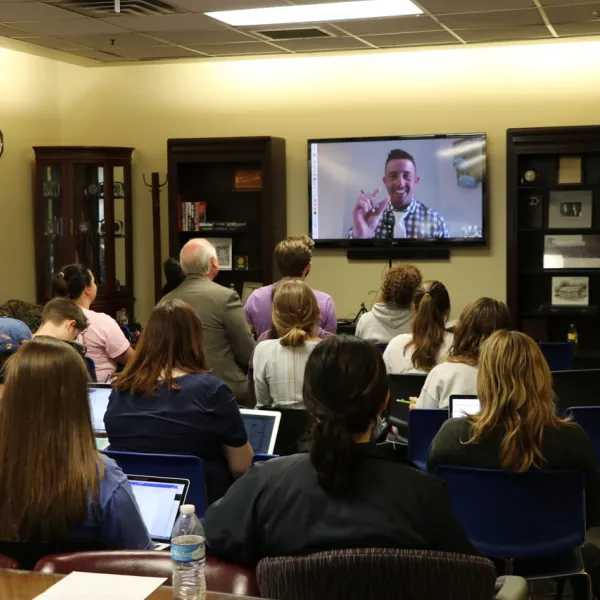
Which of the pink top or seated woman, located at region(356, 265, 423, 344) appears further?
seated woman, located at region(356, 265, 423, 344)

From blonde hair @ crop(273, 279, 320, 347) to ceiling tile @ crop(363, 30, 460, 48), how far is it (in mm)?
3697

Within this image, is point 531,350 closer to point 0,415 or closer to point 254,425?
point 254,425

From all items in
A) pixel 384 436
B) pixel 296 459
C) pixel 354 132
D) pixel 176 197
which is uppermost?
pixel 354 132

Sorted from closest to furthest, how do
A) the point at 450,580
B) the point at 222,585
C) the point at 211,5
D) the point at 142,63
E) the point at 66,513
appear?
the point at 450,580 → the point at 222,585 → the point at 66,513 → the point at 211,5 → the point at 142,63

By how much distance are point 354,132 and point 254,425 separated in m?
5.29

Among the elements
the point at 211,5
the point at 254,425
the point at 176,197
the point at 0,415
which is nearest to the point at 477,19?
the point at 211,5

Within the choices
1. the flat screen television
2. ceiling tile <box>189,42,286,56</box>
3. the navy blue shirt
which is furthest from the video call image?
the navy blue shirt

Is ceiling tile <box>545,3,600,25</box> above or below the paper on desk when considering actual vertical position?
above

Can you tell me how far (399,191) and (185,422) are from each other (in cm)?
546

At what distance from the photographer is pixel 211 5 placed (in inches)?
241

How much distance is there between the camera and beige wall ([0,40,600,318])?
8031 mm

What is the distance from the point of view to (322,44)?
780cm

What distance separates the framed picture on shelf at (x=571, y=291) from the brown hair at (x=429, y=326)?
3618 mm

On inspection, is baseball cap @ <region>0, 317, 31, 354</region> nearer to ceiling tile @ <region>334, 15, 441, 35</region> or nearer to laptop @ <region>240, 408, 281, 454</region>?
laptop @ <region>240, 408, 281, 454</region>
